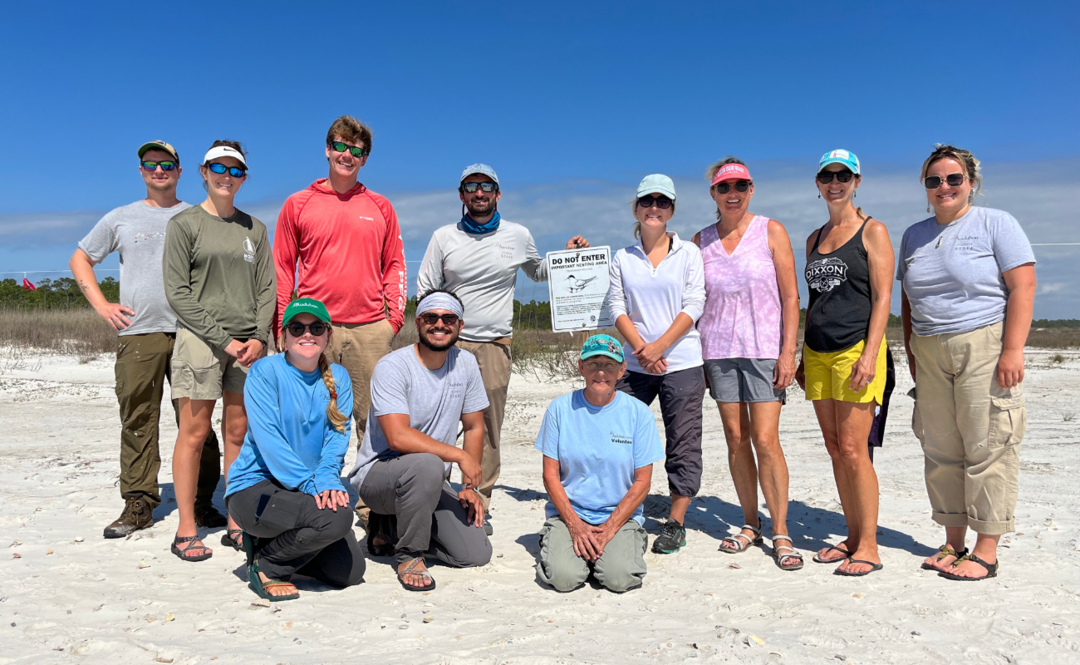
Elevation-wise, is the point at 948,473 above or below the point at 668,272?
below

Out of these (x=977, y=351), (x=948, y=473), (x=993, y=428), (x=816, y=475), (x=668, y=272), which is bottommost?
(x=816, y=475)

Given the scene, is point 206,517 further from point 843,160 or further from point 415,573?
point 843,160

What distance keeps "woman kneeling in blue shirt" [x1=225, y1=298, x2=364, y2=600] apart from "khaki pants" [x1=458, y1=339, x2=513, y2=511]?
1.33m

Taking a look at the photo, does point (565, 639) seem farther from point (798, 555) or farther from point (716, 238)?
point (716, 238)

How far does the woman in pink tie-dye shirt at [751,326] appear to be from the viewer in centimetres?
445

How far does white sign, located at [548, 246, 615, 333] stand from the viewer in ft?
18.2

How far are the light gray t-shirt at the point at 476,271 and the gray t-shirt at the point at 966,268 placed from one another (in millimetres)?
2544

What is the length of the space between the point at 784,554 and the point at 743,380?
1.03 metres

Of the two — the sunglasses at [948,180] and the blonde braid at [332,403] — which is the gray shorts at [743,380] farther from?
the blonde braid at [332,403]

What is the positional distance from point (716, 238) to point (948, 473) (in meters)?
1.91

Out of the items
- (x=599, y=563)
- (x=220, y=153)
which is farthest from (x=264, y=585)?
(x=220, y=153)

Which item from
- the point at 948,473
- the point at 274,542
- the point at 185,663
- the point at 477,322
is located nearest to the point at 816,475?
the point at 948,473

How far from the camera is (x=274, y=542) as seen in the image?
12.5ft

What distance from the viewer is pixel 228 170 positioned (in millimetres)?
4410
